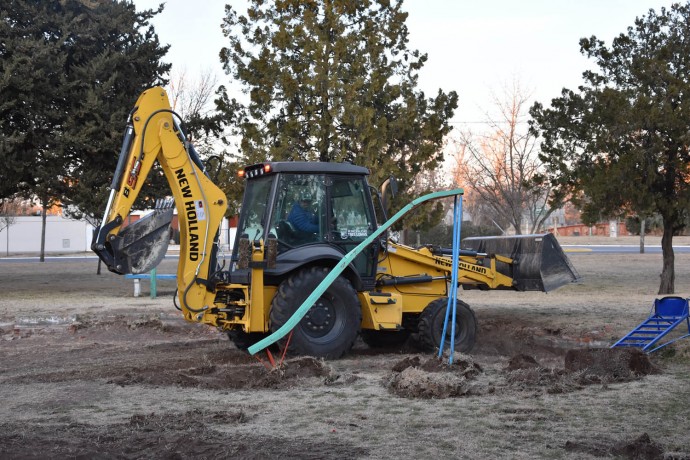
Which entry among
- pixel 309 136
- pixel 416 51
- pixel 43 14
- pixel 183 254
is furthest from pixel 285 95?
pixel 183 254

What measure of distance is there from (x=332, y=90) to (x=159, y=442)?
55.8ft

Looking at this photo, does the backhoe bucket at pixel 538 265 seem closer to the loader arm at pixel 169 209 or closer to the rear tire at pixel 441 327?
the rear tire at pixel 441 327

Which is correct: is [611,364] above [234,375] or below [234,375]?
above

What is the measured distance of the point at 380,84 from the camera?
2336 centimetres

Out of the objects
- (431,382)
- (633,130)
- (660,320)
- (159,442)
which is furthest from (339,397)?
(633,130)

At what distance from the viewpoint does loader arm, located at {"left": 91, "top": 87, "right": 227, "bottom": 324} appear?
1108 cm

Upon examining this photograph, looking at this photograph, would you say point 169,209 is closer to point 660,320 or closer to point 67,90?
point 660,320

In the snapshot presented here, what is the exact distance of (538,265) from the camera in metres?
13.8

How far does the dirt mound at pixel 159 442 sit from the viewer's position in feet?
21.1

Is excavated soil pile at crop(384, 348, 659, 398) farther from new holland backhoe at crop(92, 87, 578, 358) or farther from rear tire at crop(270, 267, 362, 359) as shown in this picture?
new holland backhoe at crop(92, 87, 578, 358)

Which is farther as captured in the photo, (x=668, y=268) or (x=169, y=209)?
(x=668, y=268)

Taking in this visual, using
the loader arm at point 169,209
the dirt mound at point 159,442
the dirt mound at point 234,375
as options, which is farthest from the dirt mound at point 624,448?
the loader arm at point 169,209

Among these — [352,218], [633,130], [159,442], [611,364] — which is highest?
[633,130]

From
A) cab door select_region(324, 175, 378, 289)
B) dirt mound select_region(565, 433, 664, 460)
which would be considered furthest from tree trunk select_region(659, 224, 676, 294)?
dirt mound select_region(565, 433, 664, 460)
